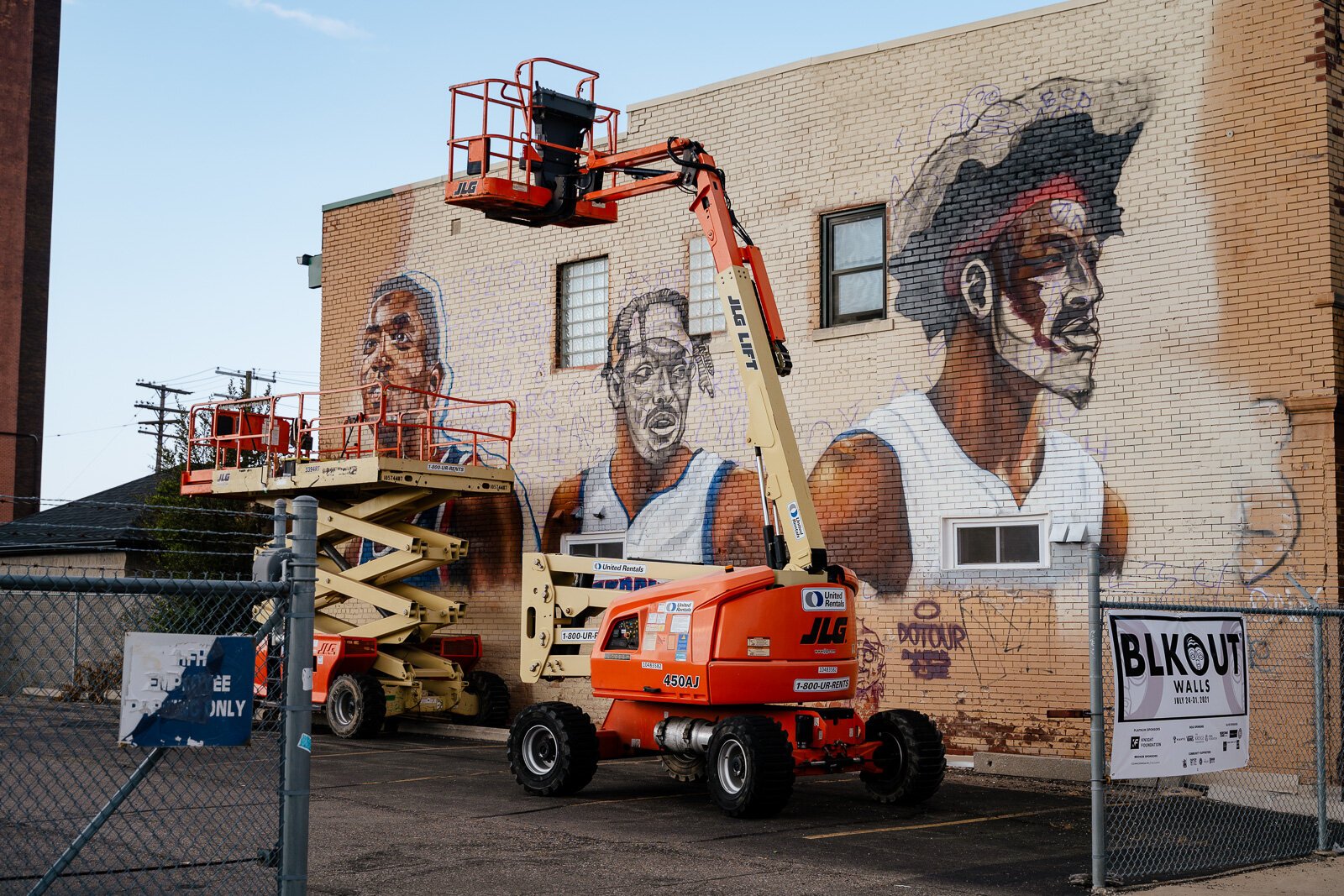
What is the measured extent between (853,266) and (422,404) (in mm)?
7858

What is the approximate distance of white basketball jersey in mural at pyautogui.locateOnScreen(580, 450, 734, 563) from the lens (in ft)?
60.5

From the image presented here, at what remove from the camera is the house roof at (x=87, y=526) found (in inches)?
1113

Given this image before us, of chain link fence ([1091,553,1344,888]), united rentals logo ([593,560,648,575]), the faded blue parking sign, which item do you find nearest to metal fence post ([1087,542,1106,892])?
chain link fence ([1091,553,1344,888])

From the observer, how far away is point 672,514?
18.8 meters

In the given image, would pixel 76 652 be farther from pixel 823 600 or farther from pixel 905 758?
pixel 905 758

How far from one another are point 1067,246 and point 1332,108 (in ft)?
9.68

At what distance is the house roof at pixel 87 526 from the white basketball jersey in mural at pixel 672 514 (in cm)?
992

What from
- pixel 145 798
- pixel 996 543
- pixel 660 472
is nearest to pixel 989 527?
pixel 996 543

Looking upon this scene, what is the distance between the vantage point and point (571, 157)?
15.8 meters

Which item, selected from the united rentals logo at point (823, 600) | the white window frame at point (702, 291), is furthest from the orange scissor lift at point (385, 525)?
→ the united rentals logo at point (823, 600)

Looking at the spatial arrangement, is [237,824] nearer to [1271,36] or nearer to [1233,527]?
[1233,527]

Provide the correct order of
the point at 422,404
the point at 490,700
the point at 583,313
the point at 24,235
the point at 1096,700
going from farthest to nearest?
the point at 24,235 → the point at 422,404 → the point at 583,313 → the point at 490,700 → the point at 1096,700

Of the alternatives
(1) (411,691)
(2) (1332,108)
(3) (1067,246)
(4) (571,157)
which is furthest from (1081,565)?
(1) (411,691)

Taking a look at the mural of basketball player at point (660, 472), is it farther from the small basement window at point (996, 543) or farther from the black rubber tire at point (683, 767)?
the black rubber tire at point (683, 767)
